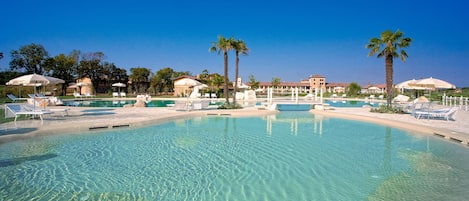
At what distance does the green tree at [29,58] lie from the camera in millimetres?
38031

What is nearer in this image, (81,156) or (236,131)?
(81,156)

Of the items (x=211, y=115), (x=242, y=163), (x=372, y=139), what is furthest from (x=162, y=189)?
(x=211, y=115)

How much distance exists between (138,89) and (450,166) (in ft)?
153

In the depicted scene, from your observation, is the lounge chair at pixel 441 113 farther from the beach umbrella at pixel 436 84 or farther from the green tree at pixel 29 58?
the green tree at pixel 29 58

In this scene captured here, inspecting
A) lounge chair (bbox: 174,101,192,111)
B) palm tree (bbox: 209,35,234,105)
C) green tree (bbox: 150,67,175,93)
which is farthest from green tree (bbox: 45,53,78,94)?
palm tree (bbox: 209,35,234,105)

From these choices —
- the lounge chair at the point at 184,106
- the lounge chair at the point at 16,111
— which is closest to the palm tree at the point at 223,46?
the lounge chair at the point at 184,106

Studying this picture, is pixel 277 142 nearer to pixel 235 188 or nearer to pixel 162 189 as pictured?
pixel 235 188

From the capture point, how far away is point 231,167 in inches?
211

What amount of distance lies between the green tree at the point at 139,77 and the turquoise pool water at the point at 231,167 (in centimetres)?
4034

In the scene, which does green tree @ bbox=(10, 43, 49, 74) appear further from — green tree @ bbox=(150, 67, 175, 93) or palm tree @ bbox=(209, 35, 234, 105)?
palm tree @ bbox=(209, 35, 234, 105)

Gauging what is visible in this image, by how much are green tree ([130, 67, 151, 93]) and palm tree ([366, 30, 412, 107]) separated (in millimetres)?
37344

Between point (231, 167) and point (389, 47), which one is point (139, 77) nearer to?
point (389, 47)

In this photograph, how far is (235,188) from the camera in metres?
4.28

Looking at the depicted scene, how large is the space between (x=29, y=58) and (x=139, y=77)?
15.0 meters
